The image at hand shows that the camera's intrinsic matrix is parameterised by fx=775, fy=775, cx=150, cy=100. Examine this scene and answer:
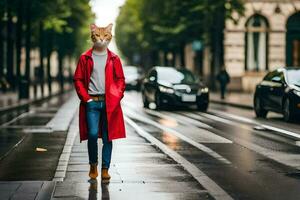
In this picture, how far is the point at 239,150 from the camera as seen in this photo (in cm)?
1270

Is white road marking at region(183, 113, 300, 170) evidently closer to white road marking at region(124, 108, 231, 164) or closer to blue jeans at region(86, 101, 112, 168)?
white road marking at region(124, 108, 231, 164)

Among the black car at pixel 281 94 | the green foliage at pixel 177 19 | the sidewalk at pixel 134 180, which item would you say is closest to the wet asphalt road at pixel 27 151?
the sidewalk at pixel 134 180

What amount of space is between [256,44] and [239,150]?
110 ft

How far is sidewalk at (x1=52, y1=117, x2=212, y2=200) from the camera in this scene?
793cm

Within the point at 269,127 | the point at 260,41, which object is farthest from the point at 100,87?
the point at 260,41

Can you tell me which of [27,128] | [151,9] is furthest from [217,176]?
[151,9]

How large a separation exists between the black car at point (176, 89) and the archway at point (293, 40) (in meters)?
19.0

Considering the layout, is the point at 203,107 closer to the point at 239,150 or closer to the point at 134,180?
the point at 239,150

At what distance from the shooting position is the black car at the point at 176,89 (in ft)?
84.8

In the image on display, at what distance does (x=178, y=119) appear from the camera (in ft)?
69.8

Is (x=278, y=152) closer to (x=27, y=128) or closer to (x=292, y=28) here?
(x=27, y=128)

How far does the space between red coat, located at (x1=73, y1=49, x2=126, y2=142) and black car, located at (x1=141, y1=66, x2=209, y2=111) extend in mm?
16853

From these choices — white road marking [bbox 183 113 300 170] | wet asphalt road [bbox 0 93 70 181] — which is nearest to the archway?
wet asphalt road [bbox 0 93 70 181]

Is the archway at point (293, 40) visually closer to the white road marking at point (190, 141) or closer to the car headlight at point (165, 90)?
the car headlight at point (165, 90)
